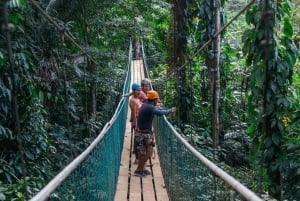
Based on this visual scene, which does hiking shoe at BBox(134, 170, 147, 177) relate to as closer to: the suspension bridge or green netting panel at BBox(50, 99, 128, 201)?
the suspension bridge

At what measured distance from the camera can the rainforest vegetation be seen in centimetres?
272

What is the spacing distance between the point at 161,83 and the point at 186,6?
1517 mm

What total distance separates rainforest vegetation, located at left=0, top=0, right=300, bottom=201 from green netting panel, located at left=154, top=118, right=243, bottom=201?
219 mm

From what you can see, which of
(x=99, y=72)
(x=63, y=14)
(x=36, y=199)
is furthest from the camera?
(x=99, y=72)

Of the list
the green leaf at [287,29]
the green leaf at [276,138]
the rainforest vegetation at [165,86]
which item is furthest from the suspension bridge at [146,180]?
the green leaf at [287,29]

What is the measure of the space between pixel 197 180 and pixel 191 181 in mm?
196

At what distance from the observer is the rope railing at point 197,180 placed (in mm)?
1270

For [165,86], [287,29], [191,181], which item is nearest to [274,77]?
[287,29]

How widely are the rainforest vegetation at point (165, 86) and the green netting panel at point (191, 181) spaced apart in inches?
8.6

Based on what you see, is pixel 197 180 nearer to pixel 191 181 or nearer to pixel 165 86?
pixel 191 181

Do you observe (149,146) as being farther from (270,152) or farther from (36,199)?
(36,199)

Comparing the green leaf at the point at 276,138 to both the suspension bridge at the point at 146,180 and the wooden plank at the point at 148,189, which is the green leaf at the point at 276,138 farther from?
the wooden plank at the point at 148,189

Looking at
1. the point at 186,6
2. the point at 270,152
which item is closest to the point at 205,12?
the point at 186,6

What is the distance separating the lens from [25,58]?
2.89m
